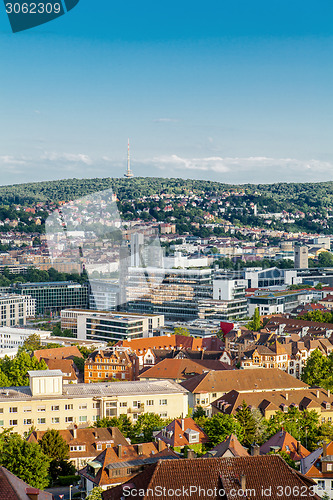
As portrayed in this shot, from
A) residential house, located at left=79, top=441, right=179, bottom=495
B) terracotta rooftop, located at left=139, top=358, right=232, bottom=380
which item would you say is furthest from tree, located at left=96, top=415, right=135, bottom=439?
terracotta rooftop, located at left=139, top=358, right=232, bottom=380

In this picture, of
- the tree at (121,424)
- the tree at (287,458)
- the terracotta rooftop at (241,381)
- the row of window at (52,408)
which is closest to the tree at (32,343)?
the terracotta rooftop at (241,381)

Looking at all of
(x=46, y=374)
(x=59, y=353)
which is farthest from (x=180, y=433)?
(x=59, y=353)

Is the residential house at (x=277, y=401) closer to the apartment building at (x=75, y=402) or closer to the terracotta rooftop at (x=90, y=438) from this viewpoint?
the apartment building at (x=75, y=402)

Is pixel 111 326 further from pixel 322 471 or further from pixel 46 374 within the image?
pixel 322 471

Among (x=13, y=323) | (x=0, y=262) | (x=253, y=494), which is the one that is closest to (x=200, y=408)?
(x=253, y=494)

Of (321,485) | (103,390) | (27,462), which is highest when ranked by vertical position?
(27,462)

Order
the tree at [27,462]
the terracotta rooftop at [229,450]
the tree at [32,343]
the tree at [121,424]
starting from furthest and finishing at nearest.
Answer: the tree at [32,343]
the tree at [121,424]
the tree at [27,462]
the terracotta rooftop at [229,450]
